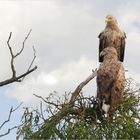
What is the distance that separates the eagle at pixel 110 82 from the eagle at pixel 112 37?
0.49 metres

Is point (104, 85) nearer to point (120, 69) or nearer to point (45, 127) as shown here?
point (120, 69)

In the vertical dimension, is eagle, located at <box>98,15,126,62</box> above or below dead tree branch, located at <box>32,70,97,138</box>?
above

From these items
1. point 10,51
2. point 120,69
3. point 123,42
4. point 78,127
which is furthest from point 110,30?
point 10,51

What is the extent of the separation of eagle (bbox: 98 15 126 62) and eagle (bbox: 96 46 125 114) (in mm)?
494

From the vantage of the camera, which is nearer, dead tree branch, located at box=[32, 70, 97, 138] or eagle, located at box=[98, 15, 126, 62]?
dead tree branch, located at box=[32, 70, 97, 138]

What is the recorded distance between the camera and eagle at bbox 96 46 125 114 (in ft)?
33.6

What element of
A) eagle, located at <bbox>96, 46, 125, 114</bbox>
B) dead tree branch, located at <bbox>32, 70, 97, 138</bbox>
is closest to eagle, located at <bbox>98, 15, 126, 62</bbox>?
eagle, located at <bbox>96, 46, 125, 114</bbox>

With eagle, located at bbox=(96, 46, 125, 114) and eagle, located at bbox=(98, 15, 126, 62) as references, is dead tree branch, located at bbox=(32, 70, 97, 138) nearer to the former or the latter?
eagle, located at bbox=(96, 46, 125, 114)

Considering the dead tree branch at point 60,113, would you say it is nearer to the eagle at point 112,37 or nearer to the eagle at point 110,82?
the eagle at point 110,82

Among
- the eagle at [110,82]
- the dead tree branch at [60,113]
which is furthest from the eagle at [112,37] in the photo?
the dead tree branch at [60,113]

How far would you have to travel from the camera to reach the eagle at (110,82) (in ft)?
33.6

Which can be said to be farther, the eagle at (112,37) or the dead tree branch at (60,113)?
the eagle at (112,37)

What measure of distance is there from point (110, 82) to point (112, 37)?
1.38 m

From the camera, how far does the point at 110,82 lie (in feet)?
35.1
